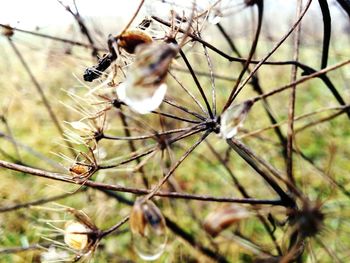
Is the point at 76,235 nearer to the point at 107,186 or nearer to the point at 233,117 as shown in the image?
the point at 107,186

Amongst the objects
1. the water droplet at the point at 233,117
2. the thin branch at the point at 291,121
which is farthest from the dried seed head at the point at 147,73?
the thin branch at the point at 291,121

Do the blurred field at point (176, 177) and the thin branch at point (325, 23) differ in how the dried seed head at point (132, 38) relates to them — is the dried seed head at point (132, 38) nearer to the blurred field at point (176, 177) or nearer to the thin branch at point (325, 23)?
the thin branch at point (325, 23)

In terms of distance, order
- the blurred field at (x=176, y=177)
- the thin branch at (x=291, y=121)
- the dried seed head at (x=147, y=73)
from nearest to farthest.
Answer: the dried seed head at (x=147, y=73) < the thin branch at (x=291, y=121) < the blurred field at (x=176, y=177)

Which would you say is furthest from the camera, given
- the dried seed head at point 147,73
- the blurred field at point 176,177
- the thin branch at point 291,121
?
the blurred field at point 176,177

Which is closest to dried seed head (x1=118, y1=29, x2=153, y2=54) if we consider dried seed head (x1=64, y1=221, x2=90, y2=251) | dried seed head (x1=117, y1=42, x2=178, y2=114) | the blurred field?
dried seed head (x1=117, y1=42, x2=178, y2=114)

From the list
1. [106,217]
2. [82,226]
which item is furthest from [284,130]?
[82,226]

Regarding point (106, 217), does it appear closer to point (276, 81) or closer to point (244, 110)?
point (244, 110)

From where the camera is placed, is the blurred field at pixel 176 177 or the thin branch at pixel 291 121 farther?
the blurred field at pixel 176 177

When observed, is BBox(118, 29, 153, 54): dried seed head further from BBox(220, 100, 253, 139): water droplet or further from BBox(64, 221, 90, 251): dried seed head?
BBox(64, 221, 90, 251): dried seed head
